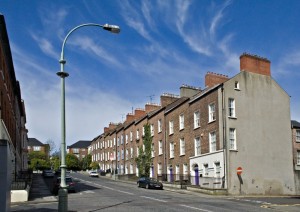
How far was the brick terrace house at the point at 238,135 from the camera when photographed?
39.9 metres

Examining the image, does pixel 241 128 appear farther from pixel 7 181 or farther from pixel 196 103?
pixel 7 181

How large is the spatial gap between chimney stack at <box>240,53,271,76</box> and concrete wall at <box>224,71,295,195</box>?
55 cm

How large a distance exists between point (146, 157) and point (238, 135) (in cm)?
1996

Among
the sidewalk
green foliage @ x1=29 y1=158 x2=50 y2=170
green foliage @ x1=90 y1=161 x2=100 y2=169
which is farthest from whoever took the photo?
green foliage @ x1=29 y1=158 x2=50 y2=170

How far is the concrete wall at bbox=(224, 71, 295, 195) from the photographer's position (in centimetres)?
4000

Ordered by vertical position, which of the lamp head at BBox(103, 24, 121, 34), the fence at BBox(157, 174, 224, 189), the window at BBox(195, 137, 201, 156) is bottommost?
the fence at BBox(157, 174, 224, 189)

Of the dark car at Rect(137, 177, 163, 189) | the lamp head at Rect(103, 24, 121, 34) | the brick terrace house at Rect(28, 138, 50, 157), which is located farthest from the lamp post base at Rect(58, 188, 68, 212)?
the brick terrace house at Rect(28, 138, 50, 157)

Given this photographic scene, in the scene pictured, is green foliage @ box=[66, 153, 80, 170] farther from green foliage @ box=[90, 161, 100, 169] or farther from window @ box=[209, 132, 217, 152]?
window @ box=[209, 132, 217, 152]

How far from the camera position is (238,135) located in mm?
40656

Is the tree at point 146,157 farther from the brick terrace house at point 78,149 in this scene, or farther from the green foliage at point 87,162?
the brick terrace house at point 78,149

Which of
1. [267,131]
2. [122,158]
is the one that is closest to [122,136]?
[122,158]

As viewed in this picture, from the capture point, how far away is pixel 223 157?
39.2 meters

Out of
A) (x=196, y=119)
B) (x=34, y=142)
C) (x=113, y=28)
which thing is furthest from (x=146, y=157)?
(x=34, y=142)

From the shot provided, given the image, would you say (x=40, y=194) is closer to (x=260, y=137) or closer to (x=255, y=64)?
(x=260, y=137)
